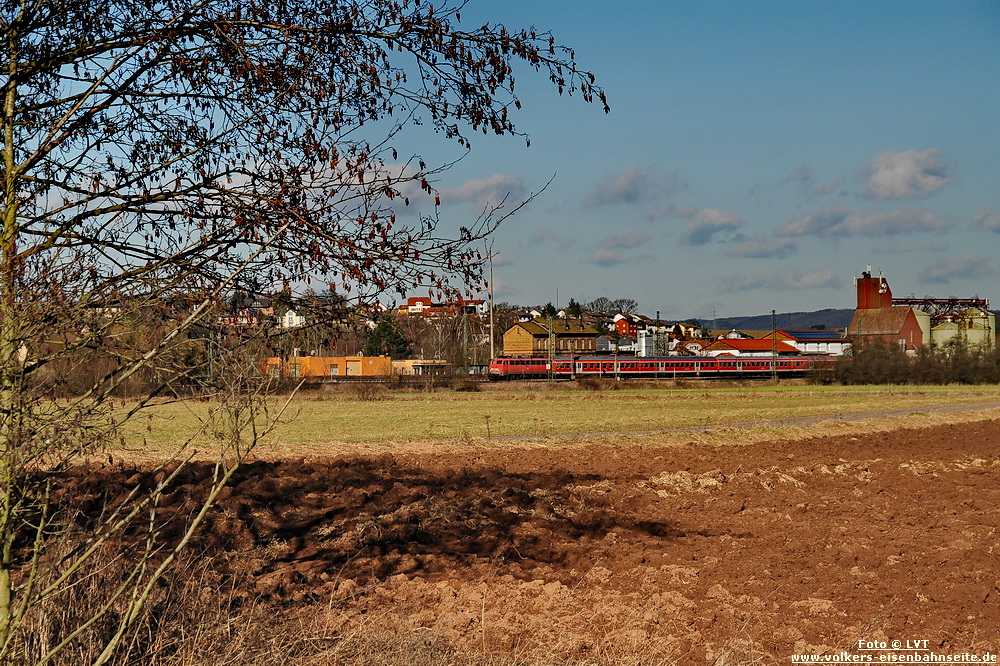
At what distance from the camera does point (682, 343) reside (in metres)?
124

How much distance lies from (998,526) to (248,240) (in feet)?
31.7

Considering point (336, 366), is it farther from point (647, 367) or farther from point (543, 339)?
point (543, 339)

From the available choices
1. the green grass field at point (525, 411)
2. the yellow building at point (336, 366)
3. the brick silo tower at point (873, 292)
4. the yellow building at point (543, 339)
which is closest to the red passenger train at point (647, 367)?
the yellow building at point (336, 366)

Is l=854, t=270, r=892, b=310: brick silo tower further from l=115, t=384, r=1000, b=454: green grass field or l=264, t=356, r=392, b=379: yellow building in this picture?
l=264, t=356, r=392, b=379: yellow building

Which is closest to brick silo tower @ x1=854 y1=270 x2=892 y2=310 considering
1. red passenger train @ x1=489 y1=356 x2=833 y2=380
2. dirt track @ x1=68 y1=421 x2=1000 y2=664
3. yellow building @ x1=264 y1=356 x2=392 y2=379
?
red passenger train @ x1=489 y1=356 x2=833 y2=380

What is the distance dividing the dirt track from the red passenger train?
4954 centimetres

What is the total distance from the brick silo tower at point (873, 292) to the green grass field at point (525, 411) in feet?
109

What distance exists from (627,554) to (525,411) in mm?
23863

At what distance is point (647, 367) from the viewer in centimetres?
6644

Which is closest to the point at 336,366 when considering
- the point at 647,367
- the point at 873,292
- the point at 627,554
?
the point at 627,554

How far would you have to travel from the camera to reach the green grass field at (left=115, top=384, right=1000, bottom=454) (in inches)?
903

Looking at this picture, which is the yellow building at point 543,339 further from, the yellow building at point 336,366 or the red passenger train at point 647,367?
the red passenger train at point 647,367

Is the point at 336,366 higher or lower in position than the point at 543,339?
lower

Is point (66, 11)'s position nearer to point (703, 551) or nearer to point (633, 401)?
point (703, 551)
